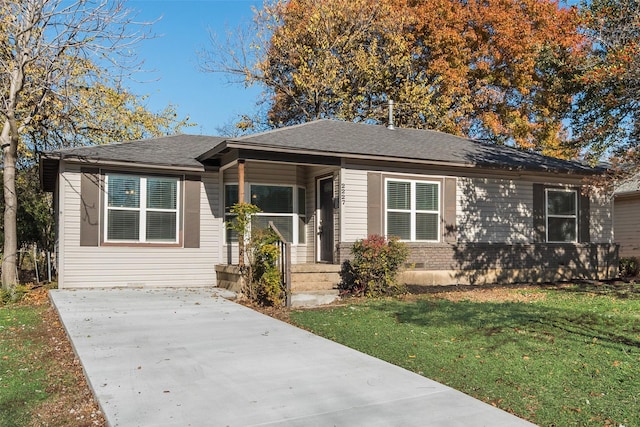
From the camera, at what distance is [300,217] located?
43.2ft

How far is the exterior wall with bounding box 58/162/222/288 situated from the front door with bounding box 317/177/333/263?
2.38 m

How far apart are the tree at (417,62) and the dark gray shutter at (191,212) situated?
10.8 m

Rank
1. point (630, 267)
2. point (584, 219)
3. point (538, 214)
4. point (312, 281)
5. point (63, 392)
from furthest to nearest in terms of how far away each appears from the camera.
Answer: point (630, 267) < point (584, 219) < point (538, 214) < point (312, 281) < point (63, 392)

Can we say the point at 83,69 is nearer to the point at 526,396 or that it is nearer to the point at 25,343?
the point at 25,343

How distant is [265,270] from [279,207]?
11.6 ft

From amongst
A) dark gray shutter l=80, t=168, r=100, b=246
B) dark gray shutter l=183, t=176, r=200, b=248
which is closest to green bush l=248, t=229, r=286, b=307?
dark gray shutter l=183, t=176, r=200, b=248

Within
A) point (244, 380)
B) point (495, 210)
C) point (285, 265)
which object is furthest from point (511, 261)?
point (244, 380)

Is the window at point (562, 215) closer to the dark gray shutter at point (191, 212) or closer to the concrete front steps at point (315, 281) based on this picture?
the concrete front steps at point (315, 281)

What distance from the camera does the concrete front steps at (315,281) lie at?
10.6 m

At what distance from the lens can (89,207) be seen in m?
11.5

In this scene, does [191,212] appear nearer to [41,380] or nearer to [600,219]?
[41,380]

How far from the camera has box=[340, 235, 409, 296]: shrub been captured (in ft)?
35.2

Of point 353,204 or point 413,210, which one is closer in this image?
point 353,204

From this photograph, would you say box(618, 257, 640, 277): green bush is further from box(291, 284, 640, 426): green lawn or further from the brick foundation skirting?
box(291, 284, 640, 426): green lawn
